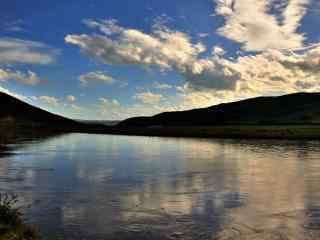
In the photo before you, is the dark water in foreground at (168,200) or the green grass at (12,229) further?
the dark water in foreground at (168,200)

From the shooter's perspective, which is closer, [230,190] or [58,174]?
[230,190]

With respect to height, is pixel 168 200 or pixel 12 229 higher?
pixel 12 229

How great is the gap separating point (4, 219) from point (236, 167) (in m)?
31.4

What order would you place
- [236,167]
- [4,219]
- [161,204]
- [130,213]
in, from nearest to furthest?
[4,219], [130,213], [161,204], [236,167]

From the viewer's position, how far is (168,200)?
2589cm

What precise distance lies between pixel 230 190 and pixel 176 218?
31.0 feet

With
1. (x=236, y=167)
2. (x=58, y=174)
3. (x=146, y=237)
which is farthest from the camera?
(x=236, y=167)

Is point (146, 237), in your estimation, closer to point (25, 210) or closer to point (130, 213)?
point (130, 213)

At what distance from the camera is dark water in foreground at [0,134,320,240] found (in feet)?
62.6

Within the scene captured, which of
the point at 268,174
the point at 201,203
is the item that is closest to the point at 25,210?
the point at 201,203

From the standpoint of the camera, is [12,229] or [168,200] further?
[168,200]

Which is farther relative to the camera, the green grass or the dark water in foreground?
the dark water in foreground

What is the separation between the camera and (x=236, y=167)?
4469 cm

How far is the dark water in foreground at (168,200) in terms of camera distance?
19.1m
